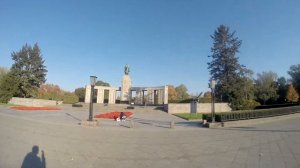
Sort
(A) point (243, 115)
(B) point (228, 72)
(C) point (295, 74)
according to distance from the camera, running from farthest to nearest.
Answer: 1. (C) point (295, 74)
2. (B) point (228, 72)
3. (A) point (243, 115)

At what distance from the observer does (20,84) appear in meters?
48.7

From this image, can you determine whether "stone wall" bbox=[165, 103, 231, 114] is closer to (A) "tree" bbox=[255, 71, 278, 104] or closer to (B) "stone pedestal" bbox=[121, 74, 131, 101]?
(B) "stone pedestal" bbox=[121, 74, 131, 101]

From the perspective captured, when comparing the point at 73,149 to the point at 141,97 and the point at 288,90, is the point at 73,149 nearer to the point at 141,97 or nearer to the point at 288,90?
the point at 141,97

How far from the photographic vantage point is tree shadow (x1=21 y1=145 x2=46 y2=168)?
5996 mm

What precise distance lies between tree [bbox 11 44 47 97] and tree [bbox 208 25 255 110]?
37.3 m

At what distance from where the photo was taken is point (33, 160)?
6523mm

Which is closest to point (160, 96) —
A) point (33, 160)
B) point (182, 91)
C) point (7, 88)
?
point (7, 88)

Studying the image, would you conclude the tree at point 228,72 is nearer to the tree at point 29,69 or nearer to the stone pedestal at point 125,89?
the stone pedestal at point 125,89

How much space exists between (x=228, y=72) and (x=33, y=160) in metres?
38.0

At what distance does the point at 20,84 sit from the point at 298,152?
52048 mm

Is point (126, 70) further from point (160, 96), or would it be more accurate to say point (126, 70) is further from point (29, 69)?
point (29, 69)

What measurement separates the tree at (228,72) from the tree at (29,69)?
37330 mm

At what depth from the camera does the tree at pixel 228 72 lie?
3700cm

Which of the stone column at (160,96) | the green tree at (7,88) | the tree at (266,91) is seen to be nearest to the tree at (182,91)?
the tree at (266,91)
